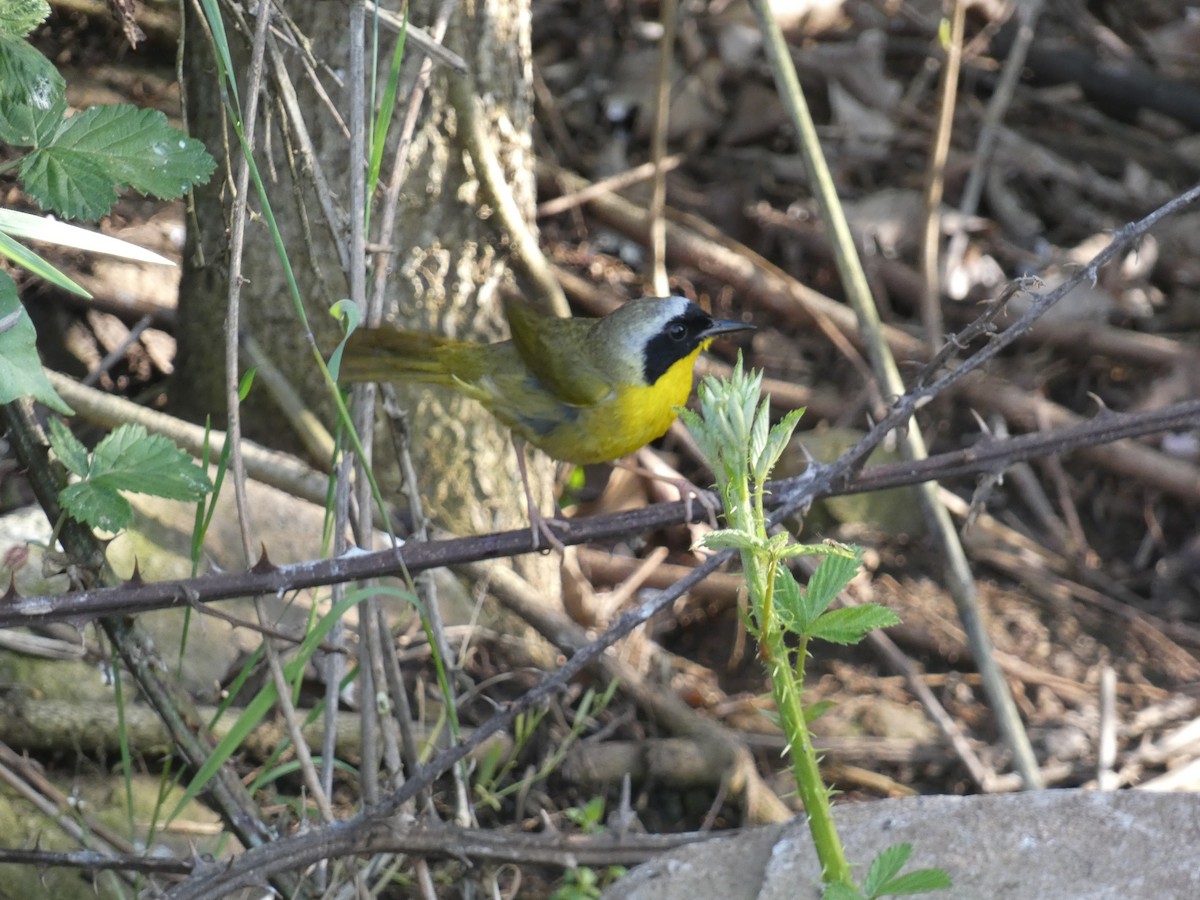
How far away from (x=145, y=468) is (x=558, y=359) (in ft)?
4.95

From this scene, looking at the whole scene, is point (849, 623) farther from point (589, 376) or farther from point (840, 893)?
point (589, 376)

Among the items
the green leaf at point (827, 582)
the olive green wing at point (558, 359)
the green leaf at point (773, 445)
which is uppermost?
the green leaf at point (773, 445)

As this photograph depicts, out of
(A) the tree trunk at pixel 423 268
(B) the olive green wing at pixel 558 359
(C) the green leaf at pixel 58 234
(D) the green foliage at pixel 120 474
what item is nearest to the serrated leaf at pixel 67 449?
(D) the green foliage at pixel 120 474

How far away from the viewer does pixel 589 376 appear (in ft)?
10.9

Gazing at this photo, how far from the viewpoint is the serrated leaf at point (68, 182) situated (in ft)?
5.98

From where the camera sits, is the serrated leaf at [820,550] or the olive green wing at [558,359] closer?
the serrated leaf at [820,550]

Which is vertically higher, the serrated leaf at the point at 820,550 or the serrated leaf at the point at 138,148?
the serrated leaf at the point at 138,148

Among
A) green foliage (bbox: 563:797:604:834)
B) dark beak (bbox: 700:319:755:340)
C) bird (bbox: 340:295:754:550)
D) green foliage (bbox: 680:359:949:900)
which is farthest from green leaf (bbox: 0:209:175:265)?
green foliage (bbox: 563:797:604:834)

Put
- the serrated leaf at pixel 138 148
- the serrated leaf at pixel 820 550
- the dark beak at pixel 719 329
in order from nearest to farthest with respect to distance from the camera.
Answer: the serrated leaf at pixel 820 550 → the serrated leaf at pixel 138 148 → the dark beak at pixel 719 329

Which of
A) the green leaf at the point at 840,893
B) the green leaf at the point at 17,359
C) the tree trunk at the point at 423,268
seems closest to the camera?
the green leaf at the point at 840,893

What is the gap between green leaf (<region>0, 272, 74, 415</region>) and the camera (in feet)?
5.24

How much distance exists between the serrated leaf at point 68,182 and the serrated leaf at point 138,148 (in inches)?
0.6

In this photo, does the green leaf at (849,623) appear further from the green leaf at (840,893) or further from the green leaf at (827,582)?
the green leaf at (840,893)

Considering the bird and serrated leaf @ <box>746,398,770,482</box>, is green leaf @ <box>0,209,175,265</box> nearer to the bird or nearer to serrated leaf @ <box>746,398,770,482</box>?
serrated leaf @ <box>746,398,770,482</box>
